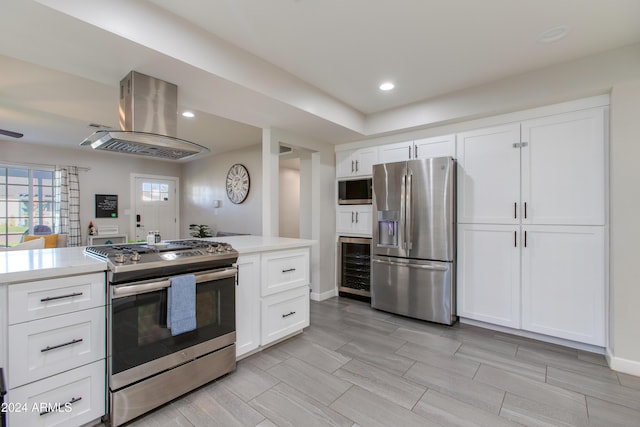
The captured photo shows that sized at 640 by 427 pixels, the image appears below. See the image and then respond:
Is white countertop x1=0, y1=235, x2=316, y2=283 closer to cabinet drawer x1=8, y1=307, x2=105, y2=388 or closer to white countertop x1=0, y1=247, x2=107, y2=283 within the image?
white countertop x1=0, y1=247, x2=107, y2=283

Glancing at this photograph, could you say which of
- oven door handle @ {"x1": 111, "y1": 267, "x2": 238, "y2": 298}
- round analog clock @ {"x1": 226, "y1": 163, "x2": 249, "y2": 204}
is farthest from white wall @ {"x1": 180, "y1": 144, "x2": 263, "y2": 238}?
oven door handle @ {"x1": 111, "y1": 267, "x2": 238, "y2": 298}

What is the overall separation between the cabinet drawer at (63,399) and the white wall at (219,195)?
3.87 m

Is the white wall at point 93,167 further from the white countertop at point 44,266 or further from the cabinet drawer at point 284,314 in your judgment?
the cabinet drawer at point 284,314

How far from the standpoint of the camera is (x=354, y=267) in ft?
13.5

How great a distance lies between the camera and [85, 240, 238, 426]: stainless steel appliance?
5.26ft

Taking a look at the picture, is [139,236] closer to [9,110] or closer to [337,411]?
[9,110]

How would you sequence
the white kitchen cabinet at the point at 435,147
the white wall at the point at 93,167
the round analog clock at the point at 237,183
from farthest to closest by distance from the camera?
the round analog clock at the point at 237,183
the white wall at the point at 93,167
the white kitchen cabinet at the point at 435,147

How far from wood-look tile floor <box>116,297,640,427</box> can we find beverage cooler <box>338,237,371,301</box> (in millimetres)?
1138

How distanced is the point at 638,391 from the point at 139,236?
8007mm

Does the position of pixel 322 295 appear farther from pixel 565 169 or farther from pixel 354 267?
pixel 565 169

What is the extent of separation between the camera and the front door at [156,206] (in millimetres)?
6766

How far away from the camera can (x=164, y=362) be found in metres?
1.78

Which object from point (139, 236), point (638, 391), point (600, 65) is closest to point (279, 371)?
point (638, 391)

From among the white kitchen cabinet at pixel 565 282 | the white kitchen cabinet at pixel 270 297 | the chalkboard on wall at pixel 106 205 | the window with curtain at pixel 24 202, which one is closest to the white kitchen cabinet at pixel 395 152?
the white kitchen cabinet at pixel 565 282
